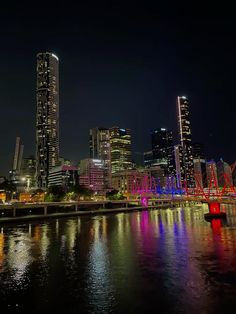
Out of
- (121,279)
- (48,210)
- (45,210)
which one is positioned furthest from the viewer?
(48,210)

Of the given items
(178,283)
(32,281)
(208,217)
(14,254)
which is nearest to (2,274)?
(32,281)

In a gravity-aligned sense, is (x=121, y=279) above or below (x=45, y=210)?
below

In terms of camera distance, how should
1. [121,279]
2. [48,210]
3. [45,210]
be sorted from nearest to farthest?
[121,279] < [45,210] < [48,210]

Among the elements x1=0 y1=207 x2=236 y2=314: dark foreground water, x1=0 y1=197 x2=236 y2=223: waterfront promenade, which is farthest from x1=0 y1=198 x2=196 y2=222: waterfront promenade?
x1=0 y1=207 x2=236 y2=314: dark foreground water

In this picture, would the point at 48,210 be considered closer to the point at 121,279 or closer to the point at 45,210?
the point at 45,210

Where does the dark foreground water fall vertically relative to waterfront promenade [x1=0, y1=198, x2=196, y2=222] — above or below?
below

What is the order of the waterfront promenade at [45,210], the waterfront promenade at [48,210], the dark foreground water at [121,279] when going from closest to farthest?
the dark foreground water at [121,279], the waterfront promenade at [48,210], the waterfront promenade at [45,210]

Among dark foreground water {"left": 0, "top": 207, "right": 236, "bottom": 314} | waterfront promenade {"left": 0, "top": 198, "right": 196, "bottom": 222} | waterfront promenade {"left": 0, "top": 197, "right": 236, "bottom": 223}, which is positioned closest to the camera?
dark foreground water {"left": 0, "top": 207, "right": 236, "bottom": 314}

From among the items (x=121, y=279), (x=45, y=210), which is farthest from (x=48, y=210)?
(x=121, y=279)

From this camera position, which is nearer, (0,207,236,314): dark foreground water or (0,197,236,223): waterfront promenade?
(0,207,236,314): dark foreground water

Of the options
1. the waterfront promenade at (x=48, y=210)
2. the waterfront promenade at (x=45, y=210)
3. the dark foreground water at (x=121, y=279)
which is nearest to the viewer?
the dark foreground water at (x=121, y=279)

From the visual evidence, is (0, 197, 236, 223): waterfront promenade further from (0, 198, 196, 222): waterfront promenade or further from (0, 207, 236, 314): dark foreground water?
(0, 207, 236, 314): dark foreground water

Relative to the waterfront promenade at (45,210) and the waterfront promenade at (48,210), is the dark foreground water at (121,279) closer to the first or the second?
the waterfront promenade at (48,210)

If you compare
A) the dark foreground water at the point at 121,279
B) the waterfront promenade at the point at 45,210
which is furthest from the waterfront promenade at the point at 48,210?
the dark foreground water at the point at 121,279
